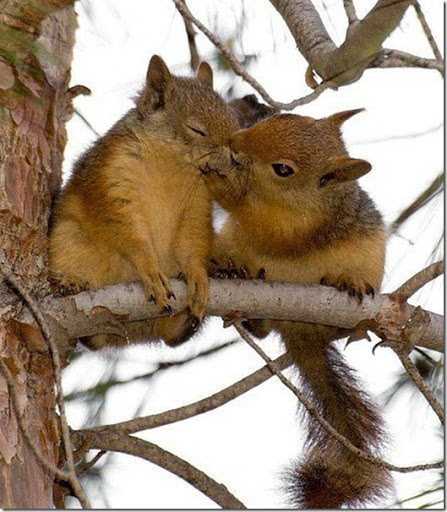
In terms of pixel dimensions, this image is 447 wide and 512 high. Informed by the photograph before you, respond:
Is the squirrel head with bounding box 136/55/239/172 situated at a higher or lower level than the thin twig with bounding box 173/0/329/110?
higher

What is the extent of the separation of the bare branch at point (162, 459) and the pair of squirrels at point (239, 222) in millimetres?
242

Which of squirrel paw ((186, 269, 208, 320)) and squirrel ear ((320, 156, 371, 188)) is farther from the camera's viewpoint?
squirrel ear ((320, 156, 371, 188))

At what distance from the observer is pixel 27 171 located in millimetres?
2928

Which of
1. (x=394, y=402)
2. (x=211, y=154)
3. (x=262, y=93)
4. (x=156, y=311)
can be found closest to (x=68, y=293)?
(x=156, y=311)

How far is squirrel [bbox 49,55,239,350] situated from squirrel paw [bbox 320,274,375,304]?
1.27ft

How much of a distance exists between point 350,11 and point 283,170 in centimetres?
68

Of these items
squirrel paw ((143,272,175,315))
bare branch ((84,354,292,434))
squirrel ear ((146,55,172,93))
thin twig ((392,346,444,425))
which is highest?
squirrel ear ((146,55,172,93))

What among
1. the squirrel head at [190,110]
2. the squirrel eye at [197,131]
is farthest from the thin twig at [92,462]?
the squirrel eye at [197,131]

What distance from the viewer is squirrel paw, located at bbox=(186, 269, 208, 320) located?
2826 mm

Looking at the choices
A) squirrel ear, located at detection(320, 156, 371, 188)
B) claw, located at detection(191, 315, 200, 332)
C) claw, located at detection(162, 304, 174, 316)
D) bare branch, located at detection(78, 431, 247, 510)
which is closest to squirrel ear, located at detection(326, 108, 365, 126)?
squirrel ear, located at detection(320, 156, 371, 188)

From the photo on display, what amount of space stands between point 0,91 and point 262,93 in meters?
0.62

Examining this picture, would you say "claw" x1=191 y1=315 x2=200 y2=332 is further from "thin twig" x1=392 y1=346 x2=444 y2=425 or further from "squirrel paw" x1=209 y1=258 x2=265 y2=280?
"thin twig" x1=392 y1=346 x2=444 y2=425

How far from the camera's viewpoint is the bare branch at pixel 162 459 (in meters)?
2.81

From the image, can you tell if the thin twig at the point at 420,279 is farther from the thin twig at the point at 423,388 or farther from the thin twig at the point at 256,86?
the thin twig at the point at 256,86
